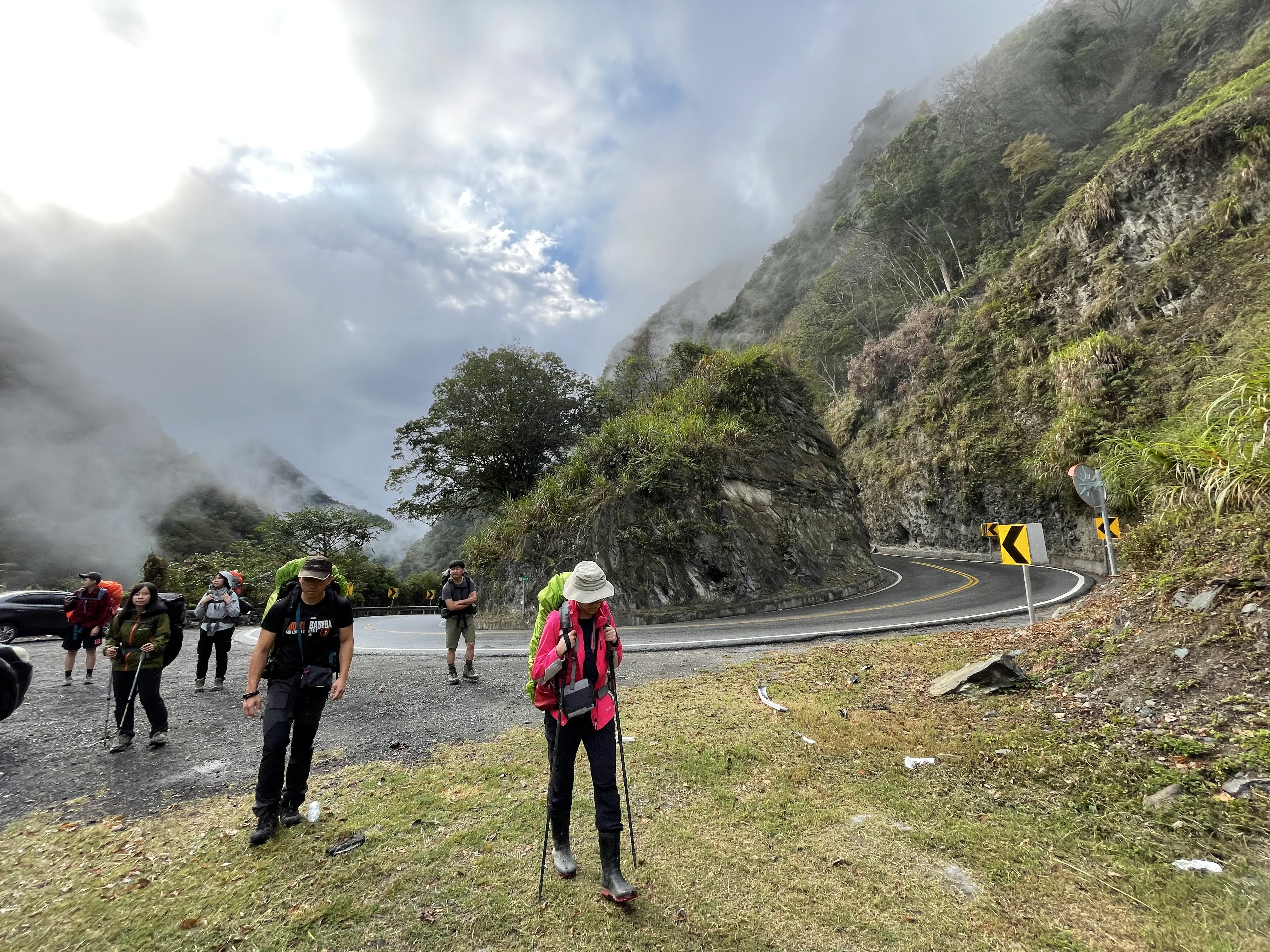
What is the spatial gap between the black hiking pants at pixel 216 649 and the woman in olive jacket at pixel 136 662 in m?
2.44

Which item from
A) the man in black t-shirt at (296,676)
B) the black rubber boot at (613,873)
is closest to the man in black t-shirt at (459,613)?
the man in black t-shirt at (296,676)

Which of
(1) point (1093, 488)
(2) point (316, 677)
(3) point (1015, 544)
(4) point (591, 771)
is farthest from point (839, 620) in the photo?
(2) point (316, 677)

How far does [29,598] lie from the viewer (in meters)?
13.1

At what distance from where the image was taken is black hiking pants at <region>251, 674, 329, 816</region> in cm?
344

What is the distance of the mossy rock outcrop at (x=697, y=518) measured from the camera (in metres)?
15.8

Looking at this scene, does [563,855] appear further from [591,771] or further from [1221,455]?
[1221,455]

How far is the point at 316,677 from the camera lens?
3719 millimetres

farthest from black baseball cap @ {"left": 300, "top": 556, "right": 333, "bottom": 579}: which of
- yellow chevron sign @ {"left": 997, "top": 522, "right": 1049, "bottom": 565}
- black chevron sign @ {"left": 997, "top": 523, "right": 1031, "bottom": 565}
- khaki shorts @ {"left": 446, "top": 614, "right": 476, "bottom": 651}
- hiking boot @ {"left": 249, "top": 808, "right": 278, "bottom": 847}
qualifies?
black chevron sign @ {"left": 997, "top": 523, "right": 1031, "bottom": 565}

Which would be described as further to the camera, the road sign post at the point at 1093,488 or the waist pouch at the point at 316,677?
the road sign post at the point at 1093,488

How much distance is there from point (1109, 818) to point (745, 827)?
7.45 feet

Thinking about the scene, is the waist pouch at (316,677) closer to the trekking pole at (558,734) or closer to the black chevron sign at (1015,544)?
the trekking pole at (558,734)

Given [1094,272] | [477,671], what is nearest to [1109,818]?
[477,671]

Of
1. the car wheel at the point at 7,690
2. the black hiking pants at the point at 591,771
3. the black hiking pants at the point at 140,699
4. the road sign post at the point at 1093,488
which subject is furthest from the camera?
the road sign post at the point at 1093,488

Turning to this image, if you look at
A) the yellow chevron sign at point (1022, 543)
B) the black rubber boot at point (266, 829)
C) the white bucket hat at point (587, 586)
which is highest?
the white bucket hat at point (587, 586)
